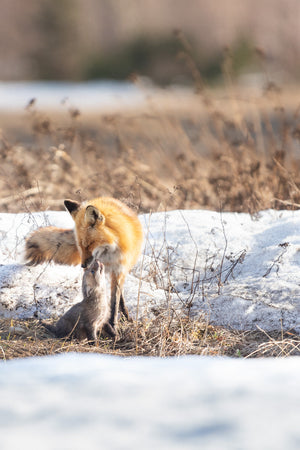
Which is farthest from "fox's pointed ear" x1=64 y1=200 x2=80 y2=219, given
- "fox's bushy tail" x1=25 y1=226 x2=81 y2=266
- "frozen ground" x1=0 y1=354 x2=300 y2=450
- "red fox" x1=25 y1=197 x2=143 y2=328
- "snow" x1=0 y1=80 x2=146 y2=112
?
"snow" x1=0 y1=80 x2=146 y2=112

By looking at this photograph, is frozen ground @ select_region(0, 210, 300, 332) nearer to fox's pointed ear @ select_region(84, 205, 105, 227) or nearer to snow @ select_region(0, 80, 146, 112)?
fox's pointed ear @ select_region(84, 205, 105, 227)

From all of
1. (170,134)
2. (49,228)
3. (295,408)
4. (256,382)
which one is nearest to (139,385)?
(256,382)

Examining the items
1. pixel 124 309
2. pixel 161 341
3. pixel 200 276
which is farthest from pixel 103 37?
pixel 161 341

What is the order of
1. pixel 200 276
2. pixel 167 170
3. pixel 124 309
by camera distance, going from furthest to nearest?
pixel 167 170, pixel 200 276, pixel 124 309

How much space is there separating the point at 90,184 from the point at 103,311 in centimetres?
394

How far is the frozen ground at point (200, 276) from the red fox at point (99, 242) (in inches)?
7.0

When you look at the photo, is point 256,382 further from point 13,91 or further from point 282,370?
point 13,91

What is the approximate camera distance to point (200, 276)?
19.9 feet

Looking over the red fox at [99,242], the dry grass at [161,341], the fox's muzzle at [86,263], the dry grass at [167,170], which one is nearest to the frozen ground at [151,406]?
the dry grass at [161,341]

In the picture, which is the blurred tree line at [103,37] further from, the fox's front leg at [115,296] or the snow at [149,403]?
the snow at [149,403]

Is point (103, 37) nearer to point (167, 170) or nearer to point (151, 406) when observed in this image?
point (167, 170)

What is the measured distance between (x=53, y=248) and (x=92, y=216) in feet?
2.27

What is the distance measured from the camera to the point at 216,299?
545 centimetres

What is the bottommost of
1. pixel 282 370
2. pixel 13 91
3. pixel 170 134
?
pixel 282 370
